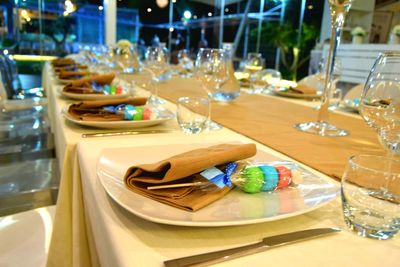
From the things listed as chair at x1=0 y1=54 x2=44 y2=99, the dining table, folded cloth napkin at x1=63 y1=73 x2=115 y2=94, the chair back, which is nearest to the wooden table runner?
the dining table

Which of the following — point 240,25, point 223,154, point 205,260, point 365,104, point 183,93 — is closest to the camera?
point 205,260

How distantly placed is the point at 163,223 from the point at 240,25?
27.6 ft

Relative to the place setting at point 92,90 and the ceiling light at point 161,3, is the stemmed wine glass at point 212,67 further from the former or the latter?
the ceiling light at point 161,3

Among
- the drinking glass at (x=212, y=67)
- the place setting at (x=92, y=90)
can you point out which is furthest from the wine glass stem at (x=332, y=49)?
the place setting at (x=92, y=90)

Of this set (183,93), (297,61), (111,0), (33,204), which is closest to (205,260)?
(33,204)

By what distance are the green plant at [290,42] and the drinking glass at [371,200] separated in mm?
7270

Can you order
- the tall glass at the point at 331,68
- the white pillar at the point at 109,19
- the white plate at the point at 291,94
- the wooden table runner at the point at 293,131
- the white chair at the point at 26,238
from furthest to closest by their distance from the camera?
the white pillar at the point at 109,19 < the white plate at the point at 291,94 < the tall glass at the point at 331,68 < the white chair at the point at 26,238 < the wooden table runner at the point at 293,131

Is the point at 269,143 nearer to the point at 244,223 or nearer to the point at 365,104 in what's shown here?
the point at 365,104

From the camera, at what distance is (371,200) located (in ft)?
1.61

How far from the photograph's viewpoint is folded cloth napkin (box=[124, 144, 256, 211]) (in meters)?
0.47

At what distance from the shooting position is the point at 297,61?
302 inches

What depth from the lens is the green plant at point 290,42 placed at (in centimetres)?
745

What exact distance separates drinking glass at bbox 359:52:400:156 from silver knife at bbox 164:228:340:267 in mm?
299

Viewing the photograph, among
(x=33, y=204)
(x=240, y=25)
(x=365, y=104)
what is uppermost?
(x=240, y=25)
